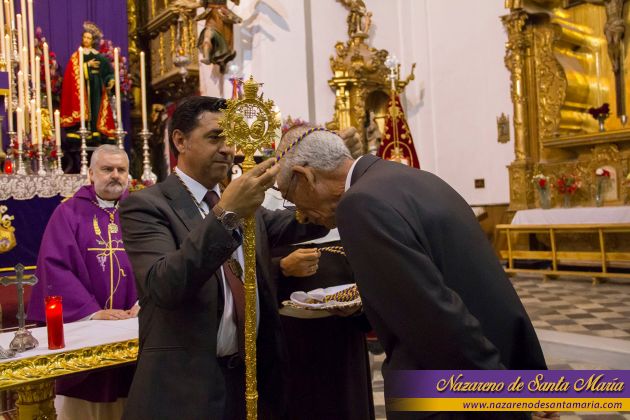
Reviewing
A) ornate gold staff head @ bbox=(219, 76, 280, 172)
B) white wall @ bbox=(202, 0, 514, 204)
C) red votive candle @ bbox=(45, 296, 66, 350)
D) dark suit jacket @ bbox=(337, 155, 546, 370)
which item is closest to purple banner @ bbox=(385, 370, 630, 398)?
dark suit jacket @ bbox=(337, 155, 546, 370)

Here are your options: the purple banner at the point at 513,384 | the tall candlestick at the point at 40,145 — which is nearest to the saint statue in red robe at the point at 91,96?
the tall candlestick at the point at 40,145

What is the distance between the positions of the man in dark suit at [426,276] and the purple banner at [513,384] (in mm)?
27

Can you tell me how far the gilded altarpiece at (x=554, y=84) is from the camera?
9.91 m

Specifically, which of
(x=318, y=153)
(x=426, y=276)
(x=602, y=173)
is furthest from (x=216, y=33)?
(x=426, y=276)

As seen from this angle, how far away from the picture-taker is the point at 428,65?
11492 mm

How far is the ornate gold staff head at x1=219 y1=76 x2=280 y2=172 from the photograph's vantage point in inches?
73.5

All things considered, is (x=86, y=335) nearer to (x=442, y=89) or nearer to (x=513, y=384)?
(x=513, y=384)

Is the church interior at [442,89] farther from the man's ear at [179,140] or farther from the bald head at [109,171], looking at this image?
the man's ear at [179,140]

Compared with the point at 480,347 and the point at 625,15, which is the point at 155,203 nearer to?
the point at 480,347

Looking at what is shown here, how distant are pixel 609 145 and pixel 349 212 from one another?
29.6ft

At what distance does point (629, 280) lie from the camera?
320 inches

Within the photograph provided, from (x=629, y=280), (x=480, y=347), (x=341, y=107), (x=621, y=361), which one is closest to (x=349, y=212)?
(x=480, y=347)

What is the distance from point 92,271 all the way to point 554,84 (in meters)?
8.98

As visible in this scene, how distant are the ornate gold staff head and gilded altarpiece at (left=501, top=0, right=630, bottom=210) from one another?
28.9 ft
